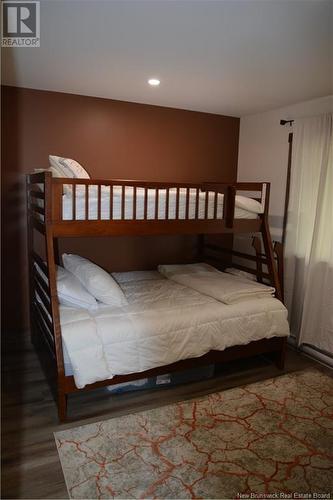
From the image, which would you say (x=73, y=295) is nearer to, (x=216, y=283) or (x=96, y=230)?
(x=96, y=230)

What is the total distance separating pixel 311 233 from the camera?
3.38m

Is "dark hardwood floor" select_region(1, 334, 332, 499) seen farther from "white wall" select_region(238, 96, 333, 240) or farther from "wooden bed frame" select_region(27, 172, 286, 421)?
"white wall" select_region(238, 96, 333, 240)

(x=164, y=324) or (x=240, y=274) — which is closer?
(x=164, y=324)

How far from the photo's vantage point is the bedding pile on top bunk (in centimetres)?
233

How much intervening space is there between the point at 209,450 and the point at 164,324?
0.82 metres

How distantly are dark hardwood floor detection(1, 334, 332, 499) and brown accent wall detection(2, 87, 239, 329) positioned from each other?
2.26ft

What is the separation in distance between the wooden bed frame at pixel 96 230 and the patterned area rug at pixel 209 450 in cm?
30

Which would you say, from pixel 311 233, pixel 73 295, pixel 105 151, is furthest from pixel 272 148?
pixel 73 295

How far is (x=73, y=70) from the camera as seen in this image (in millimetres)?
2723

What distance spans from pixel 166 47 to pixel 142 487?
2.48 meters

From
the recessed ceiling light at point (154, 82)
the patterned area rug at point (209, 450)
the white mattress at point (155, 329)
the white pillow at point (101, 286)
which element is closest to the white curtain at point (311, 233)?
the white mattress at point (155, 329)

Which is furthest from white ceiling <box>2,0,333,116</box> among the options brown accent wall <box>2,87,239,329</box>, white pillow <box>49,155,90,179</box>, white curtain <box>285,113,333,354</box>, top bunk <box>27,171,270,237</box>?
top bunk <box>27,171,270,237</box>

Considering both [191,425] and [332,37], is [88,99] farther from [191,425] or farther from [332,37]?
[191,425]

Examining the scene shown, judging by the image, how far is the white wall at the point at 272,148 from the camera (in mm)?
3597
